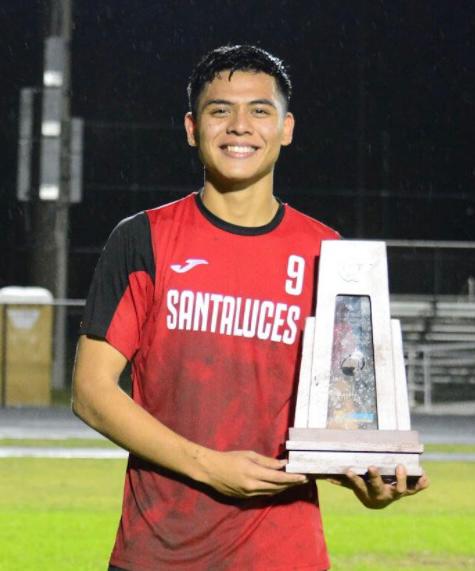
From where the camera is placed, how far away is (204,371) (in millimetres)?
3215

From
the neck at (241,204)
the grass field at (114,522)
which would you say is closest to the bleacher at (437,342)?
the grass field at (114,522)

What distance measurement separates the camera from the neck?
3348mm

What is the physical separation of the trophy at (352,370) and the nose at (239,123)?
312 mm

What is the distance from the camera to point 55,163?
22188 millimetres

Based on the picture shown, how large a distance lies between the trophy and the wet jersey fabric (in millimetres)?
79

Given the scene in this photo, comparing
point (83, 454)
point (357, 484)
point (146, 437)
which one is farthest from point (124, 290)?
point (83, 454)

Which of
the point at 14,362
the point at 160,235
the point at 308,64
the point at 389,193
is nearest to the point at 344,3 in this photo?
the point at 308,64

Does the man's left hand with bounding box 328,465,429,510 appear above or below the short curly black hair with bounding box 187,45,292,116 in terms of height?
below


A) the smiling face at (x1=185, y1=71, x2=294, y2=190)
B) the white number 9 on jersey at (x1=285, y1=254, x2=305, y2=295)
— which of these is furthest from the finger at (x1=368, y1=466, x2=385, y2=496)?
the smiling face at (x1=185, y1=71, x2=294, y2=190)

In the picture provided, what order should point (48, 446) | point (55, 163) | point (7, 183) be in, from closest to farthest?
point (48, 446)
point (55, 163)
point (7, 183)

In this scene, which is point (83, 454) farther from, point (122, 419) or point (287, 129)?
point (122, 419)

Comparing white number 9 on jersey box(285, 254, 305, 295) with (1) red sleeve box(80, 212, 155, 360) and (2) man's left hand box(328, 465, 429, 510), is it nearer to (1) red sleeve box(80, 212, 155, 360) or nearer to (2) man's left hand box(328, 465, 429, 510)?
(1) red sleeve box(80, 212, 155, 360)

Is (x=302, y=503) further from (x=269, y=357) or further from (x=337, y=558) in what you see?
(x=337, y=558)

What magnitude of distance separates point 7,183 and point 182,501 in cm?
2514
